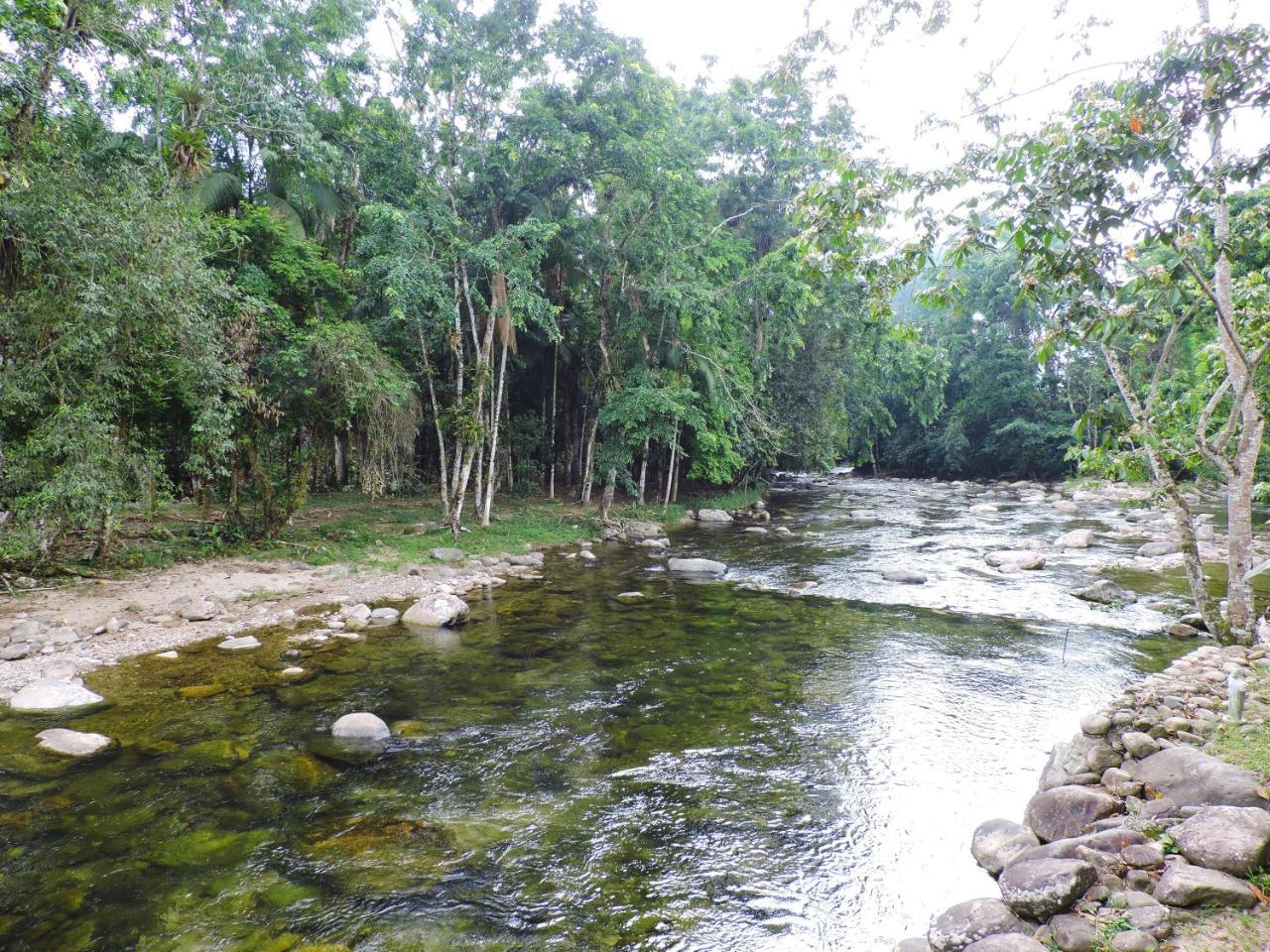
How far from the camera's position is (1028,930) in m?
3.21

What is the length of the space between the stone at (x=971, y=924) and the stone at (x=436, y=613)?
302 inches

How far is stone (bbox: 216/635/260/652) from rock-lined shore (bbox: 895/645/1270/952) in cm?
814

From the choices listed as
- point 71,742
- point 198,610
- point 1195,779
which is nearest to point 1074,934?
point 1195,779

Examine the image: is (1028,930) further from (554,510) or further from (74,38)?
(554,510)

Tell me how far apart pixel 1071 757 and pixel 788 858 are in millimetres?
2329

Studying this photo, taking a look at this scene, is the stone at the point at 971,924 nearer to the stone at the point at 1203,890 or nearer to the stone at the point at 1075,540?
the stone at the point at 1203,890

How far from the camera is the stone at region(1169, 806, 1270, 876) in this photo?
9.92ft

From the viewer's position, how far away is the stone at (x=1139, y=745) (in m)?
4.52

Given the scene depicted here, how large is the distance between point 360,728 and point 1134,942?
5734mm

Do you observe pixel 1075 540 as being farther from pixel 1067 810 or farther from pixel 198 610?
pixel 198 610

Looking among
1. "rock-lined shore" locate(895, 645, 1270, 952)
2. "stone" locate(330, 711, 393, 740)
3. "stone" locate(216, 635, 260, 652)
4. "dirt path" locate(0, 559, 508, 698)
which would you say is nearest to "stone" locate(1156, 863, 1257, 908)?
"rock-lined shore" locate(895, 645, 1270, 952)

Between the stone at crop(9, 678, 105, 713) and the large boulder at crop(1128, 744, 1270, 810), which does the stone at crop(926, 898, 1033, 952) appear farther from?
the stone at crop(9, 678, 105, 713)

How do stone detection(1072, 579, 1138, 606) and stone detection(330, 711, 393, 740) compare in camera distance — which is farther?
stone detection(1072, 579, 1138, 606)

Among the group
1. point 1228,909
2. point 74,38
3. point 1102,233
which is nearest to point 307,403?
point 74,38
